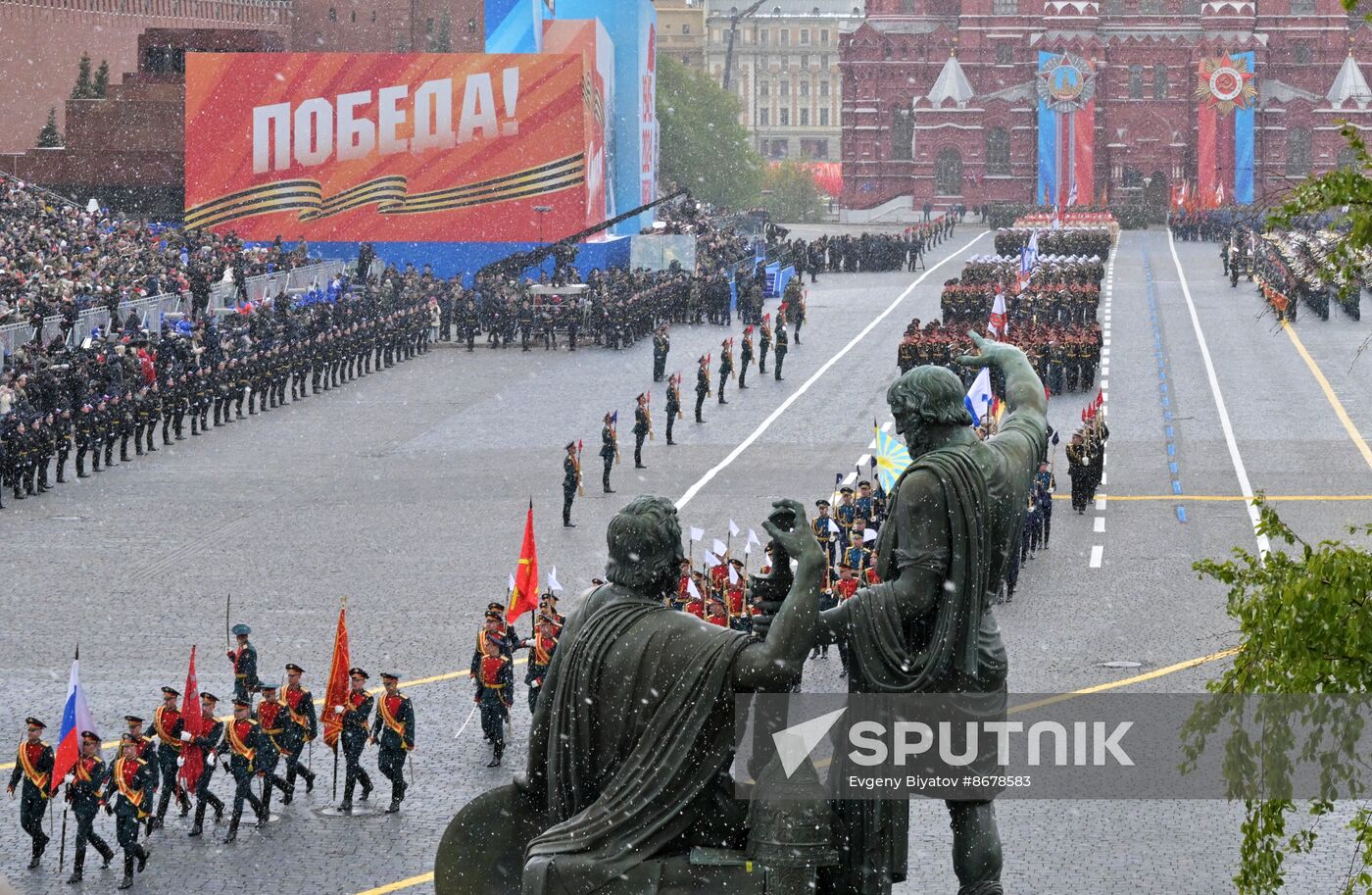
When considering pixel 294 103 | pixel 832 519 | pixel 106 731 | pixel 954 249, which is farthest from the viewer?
pixel 954 249

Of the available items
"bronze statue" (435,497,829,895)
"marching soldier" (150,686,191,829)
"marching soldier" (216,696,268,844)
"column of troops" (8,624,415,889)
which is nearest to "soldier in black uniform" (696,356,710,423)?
"column of troops" (8,624,415,889)

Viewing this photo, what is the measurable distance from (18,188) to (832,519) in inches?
1440

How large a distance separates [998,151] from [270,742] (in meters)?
96.6

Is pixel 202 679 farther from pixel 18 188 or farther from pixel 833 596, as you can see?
pixel 18 188

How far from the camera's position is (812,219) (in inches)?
4702

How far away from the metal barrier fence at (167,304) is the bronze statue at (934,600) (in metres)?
31.2

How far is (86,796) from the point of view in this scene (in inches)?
570

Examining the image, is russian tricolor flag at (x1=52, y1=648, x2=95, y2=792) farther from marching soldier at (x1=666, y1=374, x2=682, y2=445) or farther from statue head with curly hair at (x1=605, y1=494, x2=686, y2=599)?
marching soldier at (x1=666, y1=374, x2=682, y2=445)

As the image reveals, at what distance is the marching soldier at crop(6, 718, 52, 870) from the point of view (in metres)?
14.6

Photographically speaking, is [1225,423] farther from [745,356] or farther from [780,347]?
[745,356]

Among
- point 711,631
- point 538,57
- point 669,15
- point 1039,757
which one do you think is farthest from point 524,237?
point 669,15

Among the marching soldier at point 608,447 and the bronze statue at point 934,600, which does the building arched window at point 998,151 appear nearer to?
the marching soldier at point 608,447

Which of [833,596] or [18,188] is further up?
[18,188]

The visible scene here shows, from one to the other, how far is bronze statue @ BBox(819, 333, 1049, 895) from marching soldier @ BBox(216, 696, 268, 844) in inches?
393
